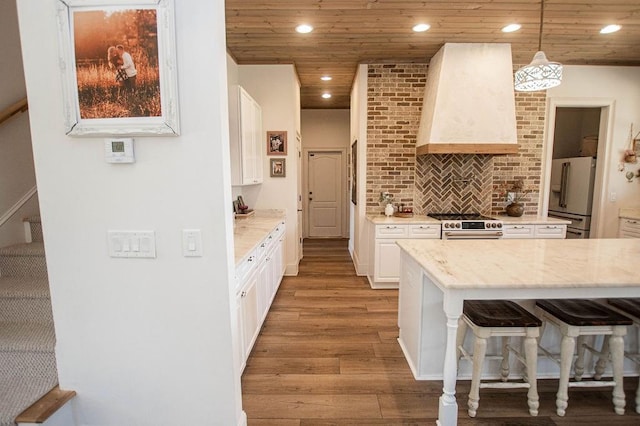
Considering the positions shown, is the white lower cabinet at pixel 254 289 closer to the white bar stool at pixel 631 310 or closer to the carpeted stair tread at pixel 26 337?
the carpeted stair tread at pixel 26 337

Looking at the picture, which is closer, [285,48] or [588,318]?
[588,318]

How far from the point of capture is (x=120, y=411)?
165 centimetres

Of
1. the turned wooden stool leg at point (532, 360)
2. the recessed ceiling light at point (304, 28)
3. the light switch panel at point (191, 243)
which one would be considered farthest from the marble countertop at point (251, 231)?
the recessed ceiling light at point (304, 28)

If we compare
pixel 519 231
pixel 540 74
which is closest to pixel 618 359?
pixel 540 74

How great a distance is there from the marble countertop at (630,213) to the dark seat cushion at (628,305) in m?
2.88

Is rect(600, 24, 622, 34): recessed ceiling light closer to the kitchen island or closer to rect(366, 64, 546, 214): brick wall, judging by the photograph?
rect(366, 64, 546, 214): brick wall

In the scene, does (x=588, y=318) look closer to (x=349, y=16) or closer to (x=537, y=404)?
(x=537, y=404)

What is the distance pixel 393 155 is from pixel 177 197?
11.2 feet

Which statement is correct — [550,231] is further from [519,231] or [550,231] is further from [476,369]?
[476,369]

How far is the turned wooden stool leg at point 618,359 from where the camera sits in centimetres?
180

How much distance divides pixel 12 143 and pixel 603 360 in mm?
4638

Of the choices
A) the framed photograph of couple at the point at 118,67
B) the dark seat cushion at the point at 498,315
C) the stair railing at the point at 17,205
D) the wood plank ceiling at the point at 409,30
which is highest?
the wood plank ceiling at the point at 409,30

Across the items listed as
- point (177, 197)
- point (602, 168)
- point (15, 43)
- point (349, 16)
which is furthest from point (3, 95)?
point (602, 168)

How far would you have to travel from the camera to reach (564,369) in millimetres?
1830
